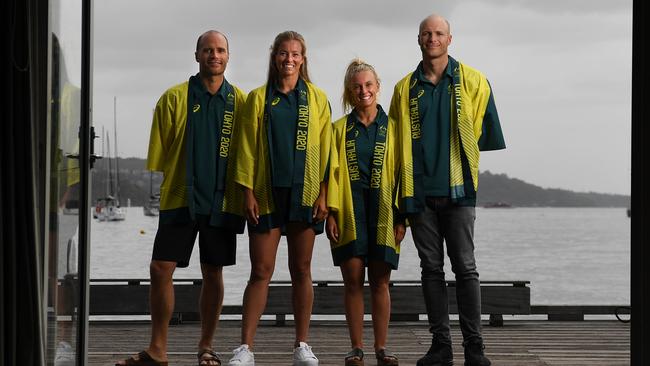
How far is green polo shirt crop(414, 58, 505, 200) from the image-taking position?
4.61 m

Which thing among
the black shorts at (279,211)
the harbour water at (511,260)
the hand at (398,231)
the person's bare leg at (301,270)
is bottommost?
the harbour water at (511,260)

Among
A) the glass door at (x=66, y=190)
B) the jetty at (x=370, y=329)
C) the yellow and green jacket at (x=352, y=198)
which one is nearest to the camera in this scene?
the glass door at (x=66, y=190)

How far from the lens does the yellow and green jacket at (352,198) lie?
479 centimetres

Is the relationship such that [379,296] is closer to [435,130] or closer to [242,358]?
[242,358]

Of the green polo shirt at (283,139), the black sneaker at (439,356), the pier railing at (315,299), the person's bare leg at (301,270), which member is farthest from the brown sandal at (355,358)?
the pier railing at (315,299)

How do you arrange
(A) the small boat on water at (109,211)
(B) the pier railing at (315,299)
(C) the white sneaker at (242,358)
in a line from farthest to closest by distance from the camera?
(A) the small boat on water at (109,211) < (B) the pier railing at (315,299) < (C) the white sneaker at (242,358)

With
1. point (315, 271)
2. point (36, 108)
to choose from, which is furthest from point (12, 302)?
point (315, 271)

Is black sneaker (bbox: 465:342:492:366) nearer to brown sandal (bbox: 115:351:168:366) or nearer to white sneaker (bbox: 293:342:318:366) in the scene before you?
white sneaker (bbox: 293:342:318:366)

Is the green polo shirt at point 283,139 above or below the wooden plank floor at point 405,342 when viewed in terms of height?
above

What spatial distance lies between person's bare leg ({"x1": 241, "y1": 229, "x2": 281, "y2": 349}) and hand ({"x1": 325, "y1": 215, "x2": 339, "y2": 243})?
0.71ft

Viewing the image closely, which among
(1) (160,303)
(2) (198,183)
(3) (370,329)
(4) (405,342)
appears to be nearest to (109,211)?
(3) (370,329)

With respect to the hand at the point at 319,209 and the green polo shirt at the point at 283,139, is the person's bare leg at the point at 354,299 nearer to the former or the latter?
the hand at the point at 319,209

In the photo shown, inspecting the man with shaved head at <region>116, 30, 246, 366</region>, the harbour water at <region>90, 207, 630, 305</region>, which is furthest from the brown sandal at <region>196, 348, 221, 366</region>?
the harbour water at <region>90, 207, 630, 305</region>

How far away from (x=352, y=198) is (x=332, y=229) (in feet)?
0.52
